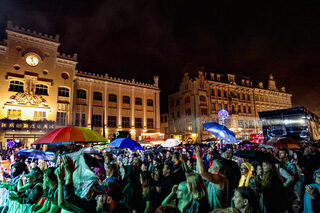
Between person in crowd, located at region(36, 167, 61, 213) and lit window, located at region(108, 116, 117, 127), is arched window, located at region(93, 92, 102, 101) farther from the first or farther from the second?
person in crowd, located at region(36, 167, 61, 213)

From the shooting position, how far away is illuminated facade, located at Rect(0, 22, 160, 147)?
89.0 ft

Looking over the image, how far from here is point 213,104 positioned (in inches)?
1876

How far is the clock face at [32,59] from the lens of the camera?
1157 inches

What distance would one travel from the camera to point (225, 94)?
5016cm

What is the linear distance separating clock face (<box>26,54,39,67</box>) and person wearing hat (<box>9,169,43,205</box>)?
30475 mm

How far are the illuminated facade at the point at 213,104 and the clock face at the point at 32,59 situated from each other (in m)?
27.8

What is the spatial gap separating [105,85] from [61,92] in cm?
734

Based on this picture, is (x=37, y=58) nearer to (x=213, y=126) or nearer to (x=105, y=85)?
(x=105, y=85)

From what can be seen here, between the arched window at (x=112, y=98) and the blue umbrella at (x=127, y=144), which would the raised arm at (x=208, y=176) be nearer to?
the blue umbrella at (x=127, y=144)

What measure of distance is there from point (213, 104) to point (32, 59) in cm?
3614

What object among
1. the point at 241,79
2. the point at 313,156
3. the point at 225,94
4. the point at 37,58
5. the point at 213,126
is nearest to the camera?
the point at 313,156

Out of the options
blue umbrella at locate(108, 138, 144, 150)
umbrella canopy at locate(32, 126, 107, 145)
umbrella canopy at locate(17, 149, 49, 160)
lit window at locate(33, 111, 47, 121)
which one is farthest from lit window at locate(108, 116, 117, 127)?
umbrella canopy at locate(32, 126, 107, 145)

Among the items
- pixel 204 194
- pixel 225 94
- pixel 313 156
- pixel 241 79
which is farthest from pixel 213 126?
pixel 241 79

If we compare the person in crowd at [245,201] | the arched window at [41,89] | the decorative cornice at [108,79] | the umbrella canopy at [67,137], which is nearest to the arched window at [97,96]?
the decorative cornice at [108,79]
